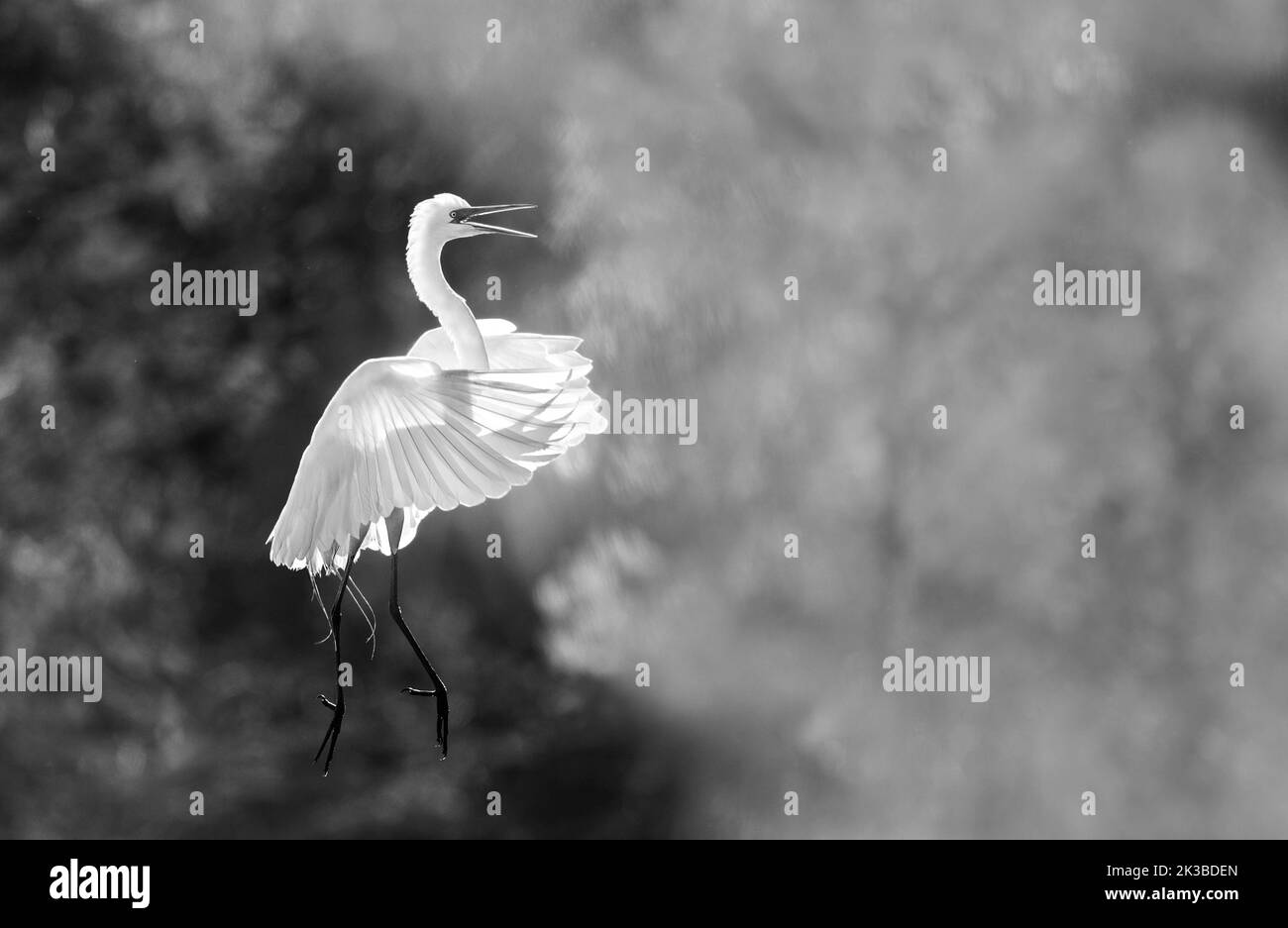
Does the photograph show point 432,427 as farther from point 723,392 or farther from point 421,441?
point 723,392

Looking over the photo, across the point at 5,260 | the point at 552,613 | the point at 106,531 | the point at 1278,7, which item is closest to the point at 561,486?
the point at 552,613

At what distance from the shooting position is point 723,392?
4605 mm

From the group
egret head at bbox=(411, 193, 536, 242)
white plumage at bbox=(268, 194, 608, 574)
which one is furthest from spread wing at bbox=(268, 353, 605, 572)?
egret head at bbox=(411, 193, 536, 242)

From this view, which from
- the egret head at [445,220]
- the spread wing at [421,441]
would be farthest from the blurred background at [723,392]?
the spread wing at [421,441]

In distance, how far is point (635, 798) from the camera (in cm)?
472

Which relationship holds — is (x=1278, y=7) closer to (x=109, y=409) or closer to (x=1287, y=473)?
(x=1287, y=473)

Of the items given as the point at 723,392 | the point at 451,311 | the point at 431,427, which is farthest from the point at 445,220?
the point at 723,392

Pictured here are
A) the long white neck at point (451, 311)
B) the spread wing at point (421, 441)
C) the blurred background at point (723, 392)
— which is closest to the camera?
the spread wing at point (421, 441)

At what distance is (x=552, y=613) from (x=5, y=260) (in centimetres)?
204

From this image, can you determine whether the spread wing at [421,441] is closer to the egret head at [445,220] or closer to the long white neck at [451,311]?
the long white neck at [451,311]

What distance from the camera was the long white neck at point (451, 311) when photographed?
3420mm

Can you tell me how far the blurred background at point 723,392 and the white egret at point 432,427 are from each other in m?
1.02

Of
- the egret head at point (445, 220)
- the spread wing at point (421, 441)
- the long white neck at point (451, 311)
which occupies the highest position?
the egret head at point (445, 220)

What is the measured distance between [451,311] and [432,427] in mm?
306
